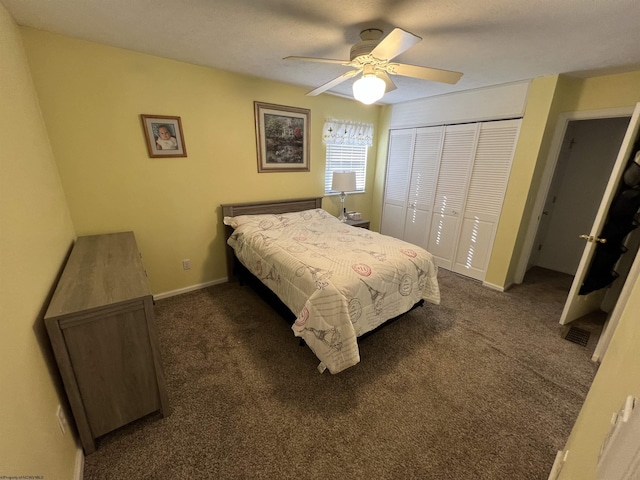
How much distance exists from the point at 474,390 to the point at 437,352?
375 millimetres

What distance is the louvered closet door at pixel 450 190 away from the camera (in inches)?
130

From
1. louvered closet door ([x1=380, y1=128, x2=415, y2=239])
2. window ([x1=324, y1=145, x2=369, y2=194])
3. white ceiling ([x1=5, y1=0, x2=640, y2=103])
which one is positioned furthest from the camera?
louvered closet door ([x1=380, y1=128, x2=415, y2=239])

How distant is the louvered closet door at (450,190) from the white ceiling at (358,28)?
920 mm

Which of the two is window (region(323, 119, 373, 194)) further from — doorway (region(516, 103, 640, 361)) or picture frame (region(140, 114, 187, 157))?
doorway (region(516, 103, 640, 361))

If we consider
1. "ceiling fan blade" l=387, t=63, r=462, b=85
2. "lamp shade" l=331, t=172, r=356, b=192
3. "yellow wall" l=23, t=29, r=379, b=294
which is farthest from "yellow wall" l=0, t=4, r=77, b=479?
"lamp shade" l=331, t=172, r=356, b=192

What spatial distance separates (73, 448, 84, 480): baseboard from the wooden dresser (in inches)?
1.1

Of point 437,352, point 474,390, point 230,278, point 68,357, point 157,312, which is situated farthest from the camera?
point 230,278

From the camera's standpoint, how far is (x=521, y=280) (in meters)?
3.36

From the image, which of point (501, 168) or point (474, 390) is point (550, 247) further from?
point (474, 390)

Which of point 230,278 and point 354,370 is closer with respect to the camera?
point 354,370

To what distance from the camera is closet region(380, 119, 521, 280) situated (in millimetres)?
3092

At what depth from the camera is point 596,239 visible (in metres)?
2.20

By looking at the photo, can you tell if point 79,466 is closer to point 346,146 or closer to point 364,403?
point 364,403

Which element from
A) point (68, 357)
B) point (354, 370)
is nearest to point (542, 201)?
point (354, 370)
